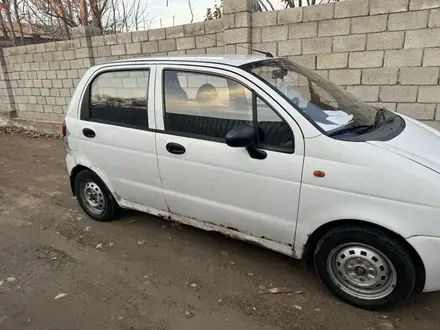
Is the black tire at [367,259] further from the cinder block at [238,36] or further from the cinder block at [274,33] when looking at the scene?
the cinder block at [238,36]

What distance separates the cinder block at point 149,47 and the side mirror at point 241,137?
5144mm

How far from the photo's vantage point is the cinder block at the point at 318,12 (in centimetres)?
494

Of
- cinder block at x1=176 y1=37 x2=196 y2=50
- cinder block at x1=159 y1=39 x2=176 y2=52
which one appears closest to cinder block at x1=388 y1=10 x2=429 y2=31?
cinder block at x1=176 y1=37 x2=196 y2=50

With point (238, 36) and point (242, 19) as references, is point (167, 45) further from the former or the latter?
point (242, 19)

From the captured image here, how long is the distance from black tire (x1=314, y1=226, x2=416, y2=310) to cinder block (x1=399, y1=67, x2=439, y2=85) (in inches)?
130

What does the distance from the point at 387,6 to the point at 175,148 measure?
3.71 m

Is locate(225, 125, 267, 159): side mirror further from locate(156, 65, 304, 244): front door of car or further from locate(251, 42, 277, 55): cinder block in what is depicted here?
locate(251, 42, 277, 55): cinder block

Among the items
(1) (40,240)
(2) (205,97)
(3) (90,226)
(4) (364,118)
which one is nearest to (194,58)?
(2) (205,97)

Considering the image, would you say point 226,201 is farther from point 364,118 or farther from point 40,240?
point 40,240

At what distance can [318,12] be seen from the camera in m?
5.04

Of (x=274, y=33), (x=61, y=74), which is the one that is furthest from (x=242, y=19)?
(x=61, y=74)

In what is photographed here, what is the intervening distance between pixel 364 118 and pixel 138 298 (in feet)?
7.65

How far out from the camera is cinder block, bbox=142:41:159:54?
6910mm

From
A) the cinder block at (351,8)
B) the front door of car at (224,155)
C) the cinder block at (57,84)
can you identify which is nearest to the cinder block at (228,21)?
the cinder block at (351,8)
